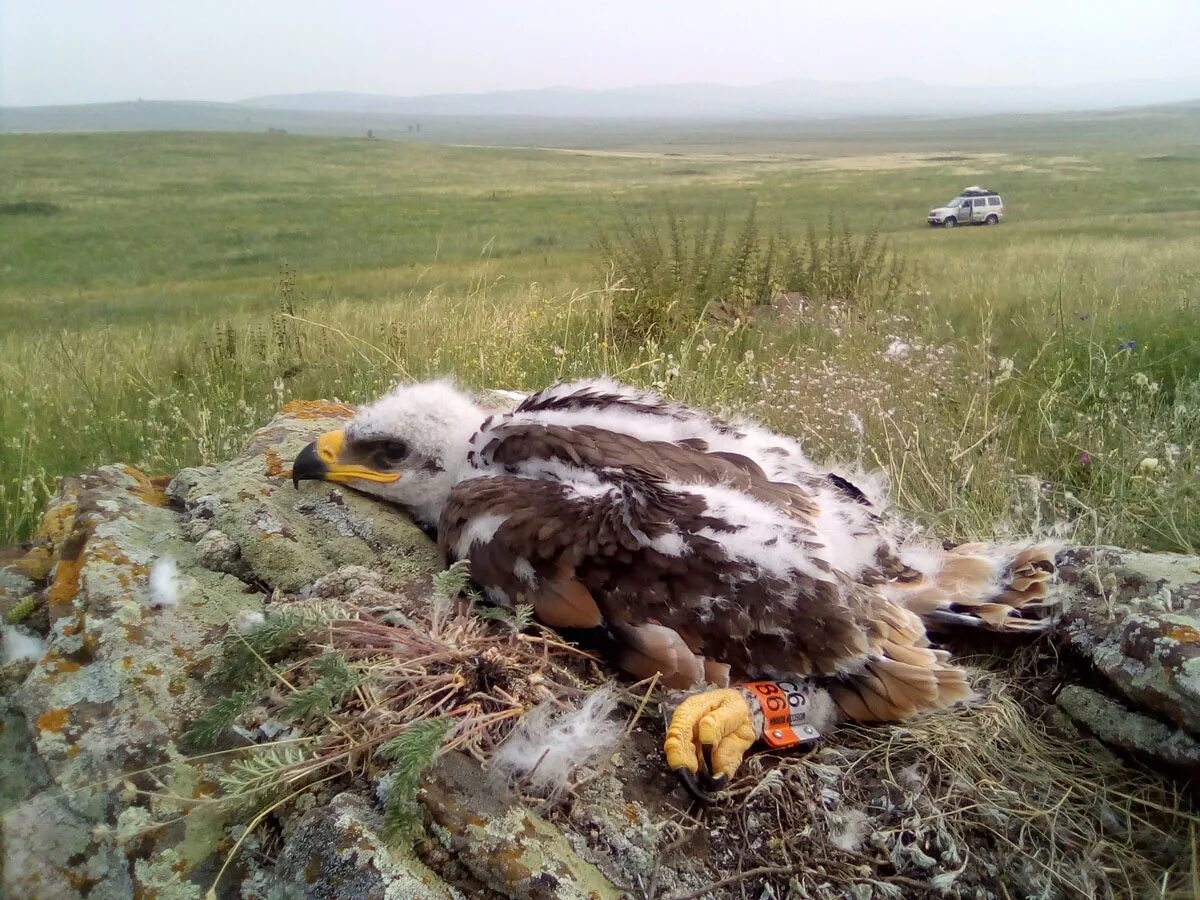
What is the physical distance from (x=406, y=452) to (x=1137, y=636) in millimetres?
2545

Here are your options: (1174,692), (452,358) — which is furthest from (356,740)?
(452,358)

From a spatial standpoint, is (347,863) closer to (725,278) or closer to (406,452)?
(406,452)

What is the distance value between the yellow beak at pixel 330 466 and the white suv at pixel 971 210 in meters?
26.5

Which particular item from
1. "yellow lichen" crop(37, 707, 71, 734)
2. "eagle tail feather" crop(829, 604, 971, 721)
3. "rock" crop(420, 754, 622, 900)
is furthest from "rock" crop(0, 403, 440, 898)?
"eagle tail feather" crop(829, 604, 971, 721)

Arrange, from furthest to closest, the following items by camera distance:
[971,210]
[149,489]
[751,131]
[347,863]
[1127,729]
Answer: [751,131] < [971,210] < [149,489] < [1127,729] < [347,863]

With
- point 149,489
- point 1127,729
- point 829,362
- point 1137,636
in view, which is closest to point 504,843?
point 1127,729

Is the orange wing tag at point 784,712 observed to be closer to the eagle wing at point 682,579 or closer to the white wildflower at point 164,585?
the eagle wing at point 682,579

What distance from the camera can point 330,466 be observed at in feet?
10.7

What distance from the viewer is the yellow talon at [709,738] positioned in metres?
2.12

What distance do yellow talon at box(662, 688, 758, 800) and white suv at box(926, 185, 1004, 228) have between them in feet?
88.5

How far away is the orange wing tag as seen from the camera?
2.32m

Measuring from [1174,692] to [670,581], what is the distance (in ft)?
4.48

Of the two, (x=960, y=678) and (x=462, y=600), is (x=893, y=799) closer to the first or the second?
(x=960, y=678)

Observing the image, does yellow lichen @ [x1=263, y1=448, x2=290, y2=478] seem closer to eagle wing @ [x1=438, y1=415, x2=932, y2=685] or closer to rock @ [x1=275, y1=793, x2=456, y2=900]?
eagle wing @ [x1=438, y1=415, x2=932, y2=685]
